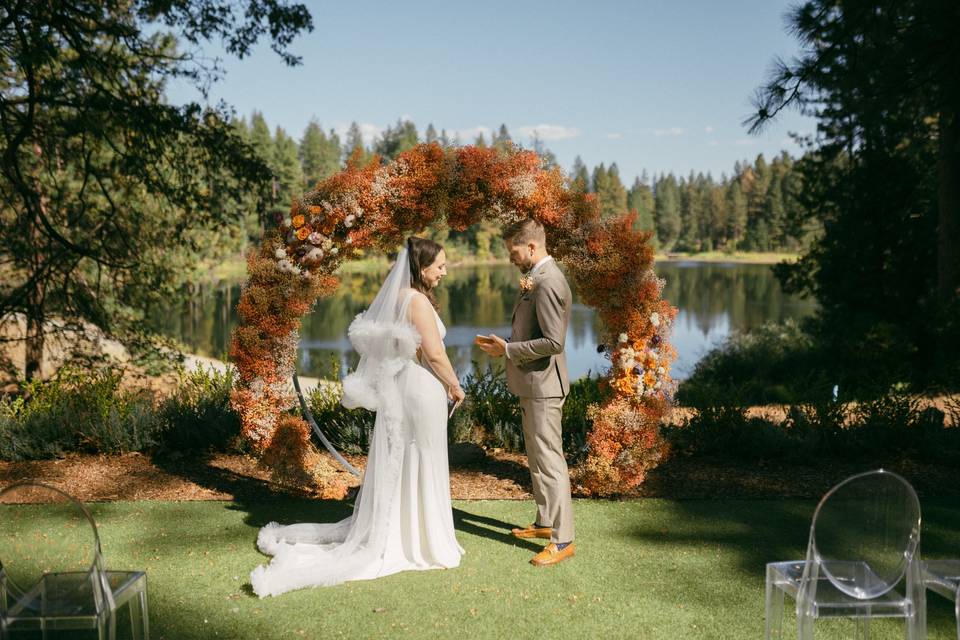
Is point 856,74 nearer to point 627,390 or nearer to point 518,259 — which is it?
point 627,390

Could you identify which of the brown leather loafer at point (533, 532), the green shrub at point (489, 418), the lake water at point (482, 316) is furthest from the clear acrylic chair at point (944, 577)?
the lake water at point (482, 316)

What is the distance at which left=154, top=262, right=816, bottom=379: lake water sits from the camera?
69.3 feet

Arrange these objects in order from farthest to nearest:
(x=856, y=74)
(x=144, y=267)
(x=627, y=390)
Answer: (x=144, y=267), (x=856, y=74), (x=627, y=390)

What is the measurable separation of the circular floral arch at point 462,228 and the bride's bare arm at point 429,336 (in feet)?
4.42

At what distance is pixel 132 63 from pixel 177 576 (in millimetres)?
7151

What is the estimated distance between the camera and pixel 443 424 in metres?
4.87

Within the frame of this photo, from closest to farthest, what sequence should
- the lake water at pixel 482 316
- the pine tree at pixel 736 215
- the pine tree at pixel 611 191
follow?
the lake water at pixel 482 316 → the pine tree at pixel 736 215 → the pine tree at pixel 611 191

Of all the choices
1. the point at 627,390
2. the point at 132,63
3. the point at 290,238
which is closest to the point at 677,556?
the point at 627,390

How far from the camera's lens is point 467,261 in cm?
6025

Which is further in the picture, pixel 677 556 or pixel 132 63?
pixel 132 63

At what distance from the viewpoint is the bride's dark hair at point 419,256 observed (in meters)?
4.79

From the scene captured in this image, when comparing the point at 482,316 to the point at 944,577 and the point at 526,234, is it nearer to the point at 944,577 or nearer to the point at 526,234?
the point at 526,234

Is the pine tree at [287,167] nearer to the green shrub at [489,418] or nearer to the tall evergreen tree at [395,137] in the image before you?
the tall evergreen tree at [395,137]

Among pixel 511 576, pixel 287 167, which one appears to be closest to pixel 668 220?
pixel 287 167
